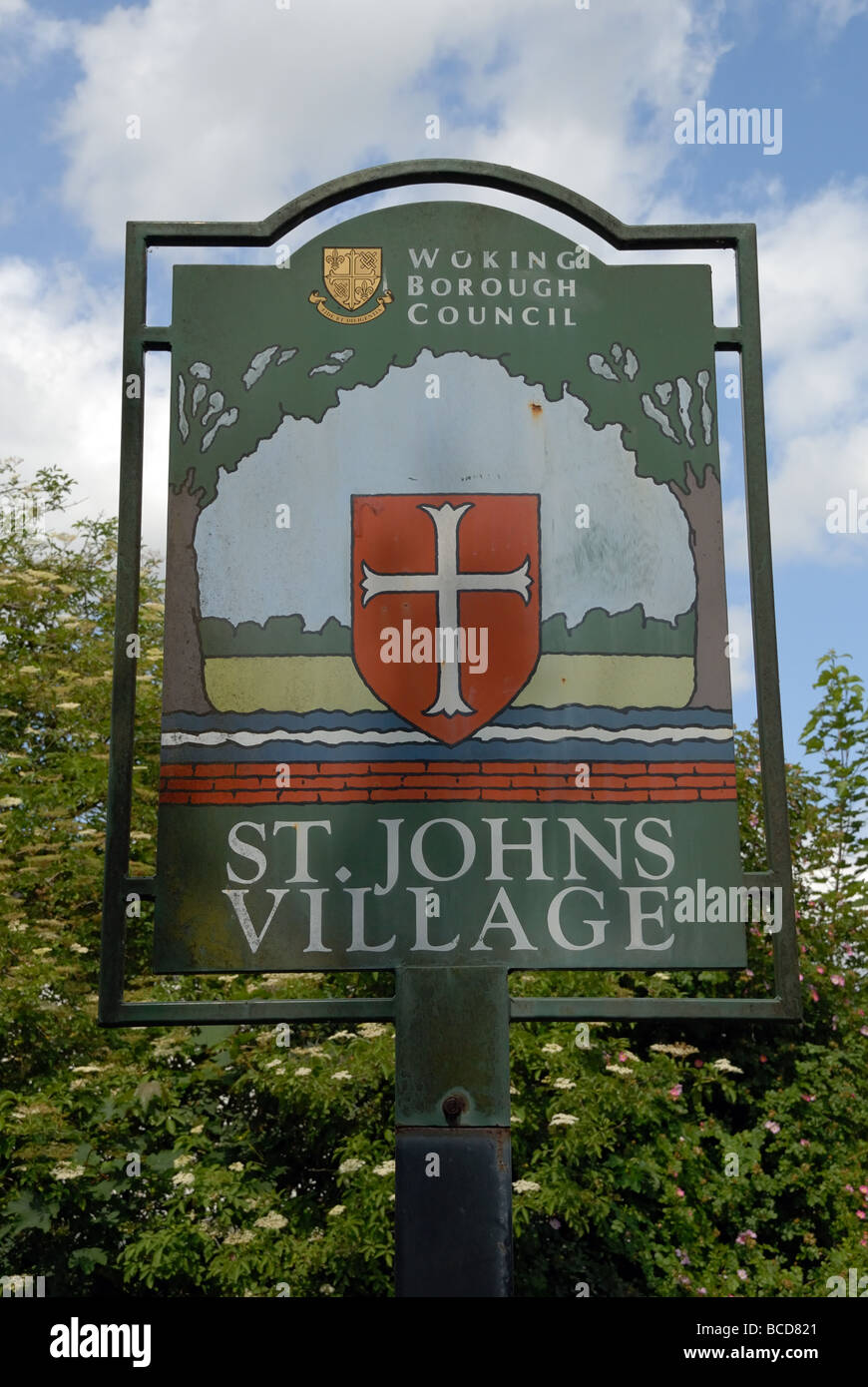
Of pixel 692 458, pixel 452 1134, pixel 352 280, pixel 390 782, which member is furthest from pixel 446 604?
pixel 452 1134

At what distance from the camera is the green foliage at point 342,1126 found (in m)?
5.67

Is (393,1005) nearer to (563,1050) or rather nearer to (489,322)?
(489,322)

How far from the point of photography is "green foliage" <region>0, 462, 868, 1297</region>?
18.6 feet

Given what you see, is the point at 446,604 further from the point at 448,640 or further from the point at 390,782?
the point at 390,782

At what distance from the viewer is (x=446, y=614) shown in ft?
11.4

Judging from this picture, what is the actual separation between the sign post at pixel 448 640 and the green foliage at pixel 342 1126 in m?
2.55

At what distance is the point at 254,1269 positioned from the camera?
5.59 meters

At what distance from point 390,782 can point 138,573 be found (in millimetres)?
905

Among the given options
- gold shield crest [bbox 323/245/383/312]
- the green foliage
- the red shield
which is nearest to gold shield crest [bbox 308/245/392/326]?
gold shield crest [bbox 323/245/383/312]

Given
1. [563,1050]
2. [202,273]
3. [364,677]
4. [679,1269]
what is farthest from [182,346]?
[679,1269]

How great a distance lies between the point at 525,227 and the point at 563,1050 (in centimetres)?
384

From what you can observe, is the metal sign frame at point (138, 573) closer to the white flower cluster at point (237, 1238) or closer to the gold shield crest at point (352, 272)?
the gold shield crest at point (352, 272)

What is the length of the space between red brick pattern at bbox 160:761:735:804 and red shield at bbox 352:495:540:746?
0.12 metres

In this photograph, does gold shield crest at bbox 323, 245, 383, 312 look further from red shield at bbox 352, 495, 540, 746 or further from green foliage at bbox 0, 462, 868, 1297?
green foliage at bbox 0, 462, 868, 1297
